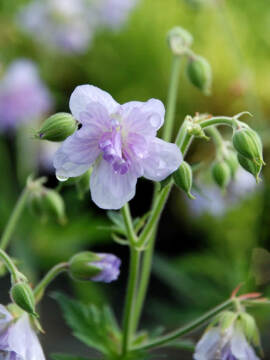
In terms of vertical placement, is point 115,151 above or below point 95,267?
above

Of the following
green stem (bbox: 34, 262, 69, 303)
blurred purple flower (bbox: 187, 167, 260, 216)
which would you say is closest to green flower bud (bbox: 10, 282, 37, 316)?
green stem (bbox: 34, 262, 69, 303)

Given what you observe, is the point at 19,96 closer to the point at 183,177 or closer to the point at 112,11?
the point at 112,11

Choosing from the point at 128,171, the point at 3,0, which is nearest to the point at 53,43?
the point at 3,0

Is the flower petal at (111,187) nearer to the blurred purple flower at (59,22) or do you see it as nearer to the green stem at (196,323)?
the green stem at (196,323)

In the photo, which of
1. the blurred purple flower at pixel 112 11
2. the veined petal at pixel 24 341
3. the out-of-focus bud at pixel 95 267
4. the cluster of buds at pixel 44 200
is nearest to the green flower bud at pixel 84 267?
the out-of-focus bud at pixel 95 267

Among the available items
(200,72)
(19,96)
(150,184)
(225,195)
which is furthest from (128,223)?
(150,184)

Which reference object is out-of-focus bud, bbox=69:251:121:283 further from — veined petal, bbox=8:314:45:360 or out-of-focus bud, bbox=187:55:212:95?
out-of-focus bud, bbox=187:55:212:95
